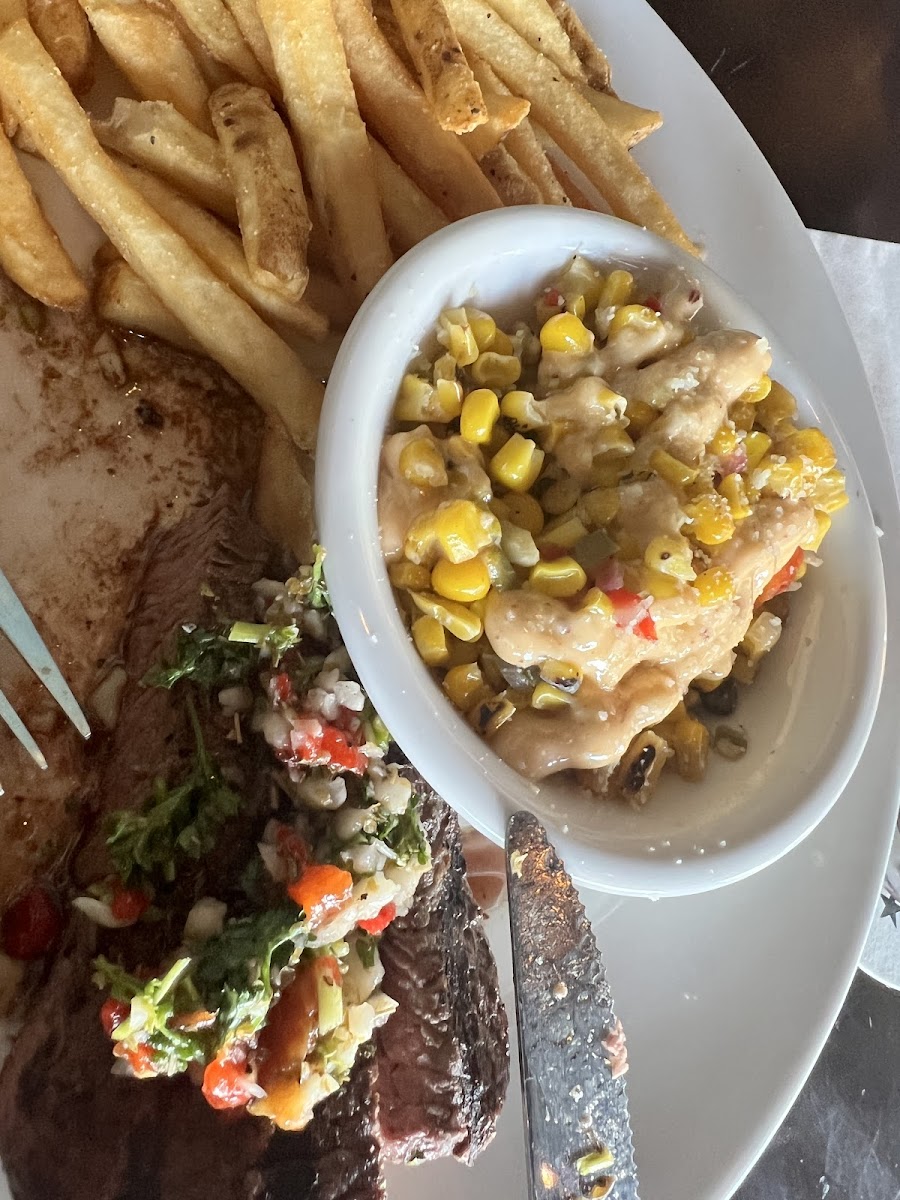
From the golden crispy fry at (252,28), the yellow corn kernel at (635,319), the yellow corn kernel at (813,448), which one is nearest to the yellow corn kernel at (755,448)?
the yellow corn kernel at (813,448)

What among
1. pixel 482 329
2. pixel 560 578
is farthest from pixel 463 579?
pixel 482 329

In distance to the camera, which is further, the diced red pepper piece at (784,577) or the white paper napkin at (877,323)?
the white paper napkin at (877,323)

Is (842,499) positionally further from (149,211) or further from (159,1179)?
(159,1179)

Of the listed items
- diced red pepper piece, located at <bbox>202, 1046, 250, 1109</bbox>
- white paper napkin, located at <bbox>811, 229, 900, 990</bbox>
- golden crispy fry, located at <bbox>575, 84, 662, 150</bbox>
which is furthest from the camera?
white paper napkin, located at <bbox>811, 229, 900, 990</bbox>

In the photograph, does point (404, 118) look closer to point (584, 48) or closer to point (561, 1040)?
point (584, 48)

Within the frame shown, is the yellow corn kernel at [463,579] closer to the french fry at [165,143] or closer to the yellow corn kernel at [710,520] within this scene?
the yellow corn kernel at [710,520]

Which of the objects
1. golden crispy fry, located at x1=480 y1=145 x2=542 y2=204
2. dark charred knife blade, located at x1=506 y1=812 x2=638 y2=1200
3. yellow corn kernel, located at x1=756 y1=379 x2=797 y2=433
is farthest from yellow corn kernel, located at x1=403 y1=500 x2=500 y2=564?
golden crispy fry, located at x1=480 y1=145 x2=542 y2=204

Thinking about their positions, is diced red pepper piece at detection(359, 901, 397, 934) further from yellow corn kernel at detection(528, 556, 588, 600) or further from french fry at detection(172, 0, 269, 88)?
french fry at detection(172, 0, 269, 88)
